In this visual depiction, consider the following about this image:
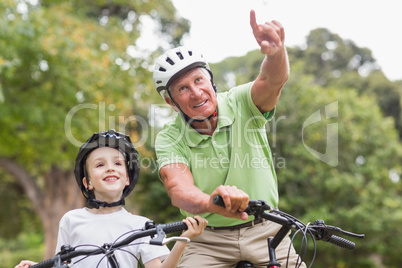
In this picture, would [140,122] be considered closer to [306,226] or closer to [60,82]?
[60,82]

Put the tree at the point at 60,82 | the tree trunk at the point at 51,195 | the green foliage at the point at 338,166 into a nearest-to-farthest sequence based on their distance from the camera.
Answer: the tree at the point at 60,82 < the green foliage at the point at 338,166 < the tree trunk at the point at 51,195

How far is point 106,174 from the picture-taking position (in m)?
3.32

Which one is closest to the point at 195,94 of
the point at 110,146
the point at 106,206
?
the point at 110,146

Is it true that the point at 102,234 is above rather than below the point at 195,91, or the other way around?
below

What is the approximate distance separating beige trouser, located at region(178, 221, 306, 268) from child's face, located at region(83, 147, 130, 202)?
0.69m

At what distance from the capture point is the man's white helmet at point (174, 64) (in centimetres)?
352

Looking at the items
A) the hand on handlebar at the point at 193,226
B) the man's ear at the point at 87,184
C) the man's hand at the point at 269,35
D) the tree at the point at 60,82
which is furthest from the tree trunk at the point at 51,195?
the man's hand at the point at 269,35

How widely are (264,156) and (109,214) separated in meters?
1.15

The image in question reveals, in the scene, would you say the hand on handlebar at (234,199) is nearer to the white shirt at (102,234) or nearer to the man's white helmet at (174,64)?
the white shirt at (102,234)

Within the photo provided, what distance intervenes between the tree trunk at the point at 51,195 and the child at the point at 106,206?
14.0 m

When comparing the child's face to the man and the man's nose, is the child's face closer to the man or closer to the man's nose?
the man

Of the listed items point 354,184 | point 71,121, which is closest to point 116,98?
point 71,121

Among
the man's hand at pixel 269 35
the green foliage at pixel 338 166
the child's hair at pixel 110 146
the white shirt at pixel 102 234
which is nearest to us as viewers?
the man's hand at pixel 269 35

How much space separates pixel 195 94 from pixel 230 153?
48 cm
